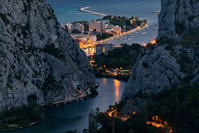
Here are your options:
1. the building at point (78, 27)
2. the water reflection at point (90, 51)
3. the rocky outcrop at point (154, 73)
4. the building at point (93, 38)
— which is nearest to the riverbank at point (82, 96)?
the rocky outcrop at point (154, 73)

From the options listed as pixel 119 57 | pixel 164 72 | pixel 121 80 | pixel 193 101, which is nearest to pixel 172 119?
pixel 193 101

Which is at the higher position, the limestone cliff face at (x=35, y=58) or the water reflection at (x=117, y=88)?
the limestone cliff face at (x=35, y=58)

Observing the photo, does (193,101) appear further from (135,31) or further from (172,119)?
(135,31)

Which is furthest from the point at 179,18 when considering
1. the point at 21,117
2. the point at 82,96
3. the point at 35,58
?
the point at 21,117

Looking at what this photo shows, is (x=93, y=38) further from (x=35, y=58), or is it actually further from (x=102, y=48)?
(x=35, y=58)

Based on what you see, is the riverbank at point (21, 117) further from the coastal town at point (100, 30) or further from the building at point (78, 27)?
the building at point (78, 27)

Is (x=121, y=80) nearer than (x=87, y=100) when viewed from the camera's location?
No
